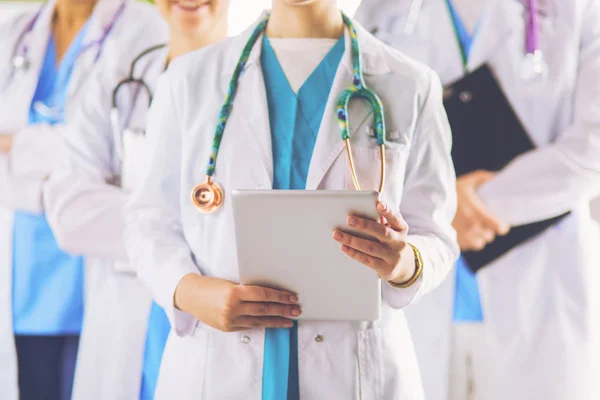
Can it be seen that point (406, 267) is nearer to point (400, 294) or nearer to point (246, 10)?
point (400, 294)

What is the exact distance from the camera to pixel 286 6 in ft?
3.47

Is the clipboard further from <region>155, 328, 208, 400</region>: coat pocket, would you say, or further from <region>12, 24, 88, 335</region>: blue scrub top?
<region>12, 24, 88, 335</region>: blue scrub top

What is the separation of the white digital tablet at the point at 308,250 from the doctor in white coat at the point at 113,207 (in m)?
0.52

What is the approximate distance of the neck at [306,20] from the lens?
106 cm

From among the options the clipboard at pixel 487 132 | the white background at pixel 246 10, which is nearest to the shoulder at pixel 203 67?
the white background at pixel 246 10

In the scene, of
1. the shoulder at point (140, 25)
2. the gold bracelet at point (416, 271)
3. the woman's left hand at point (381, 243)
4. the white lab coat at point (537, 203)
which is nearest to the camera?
the woman's left hand at point (381, 243)

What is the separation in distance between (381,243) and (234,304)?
208 mm

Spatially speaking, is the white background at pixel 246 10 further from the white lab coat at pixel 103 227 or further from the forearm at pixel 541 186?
the forearm at pixel 541 186

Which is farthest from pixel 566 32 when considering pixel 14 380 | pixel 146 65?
pixel 14 380

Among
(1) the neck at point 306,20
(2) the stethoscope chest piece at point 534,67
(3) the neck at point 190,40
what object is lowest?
(1) the neck at point 306,20

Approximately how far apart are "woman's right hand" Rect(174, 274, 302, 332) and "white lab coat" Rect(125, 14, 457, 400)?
3cm

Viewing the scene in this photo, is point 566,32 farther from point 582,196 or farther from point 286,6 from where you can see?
point 286,6

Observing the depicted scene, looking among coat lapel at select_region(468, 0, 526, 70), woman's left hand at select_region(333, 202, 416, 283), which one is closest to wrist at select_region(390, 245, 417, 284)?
woman's left hand at select_region(333, 202, 416, 283)

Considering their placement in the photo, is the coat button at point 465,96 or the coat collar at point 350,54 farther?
the coat button at point 465,96
